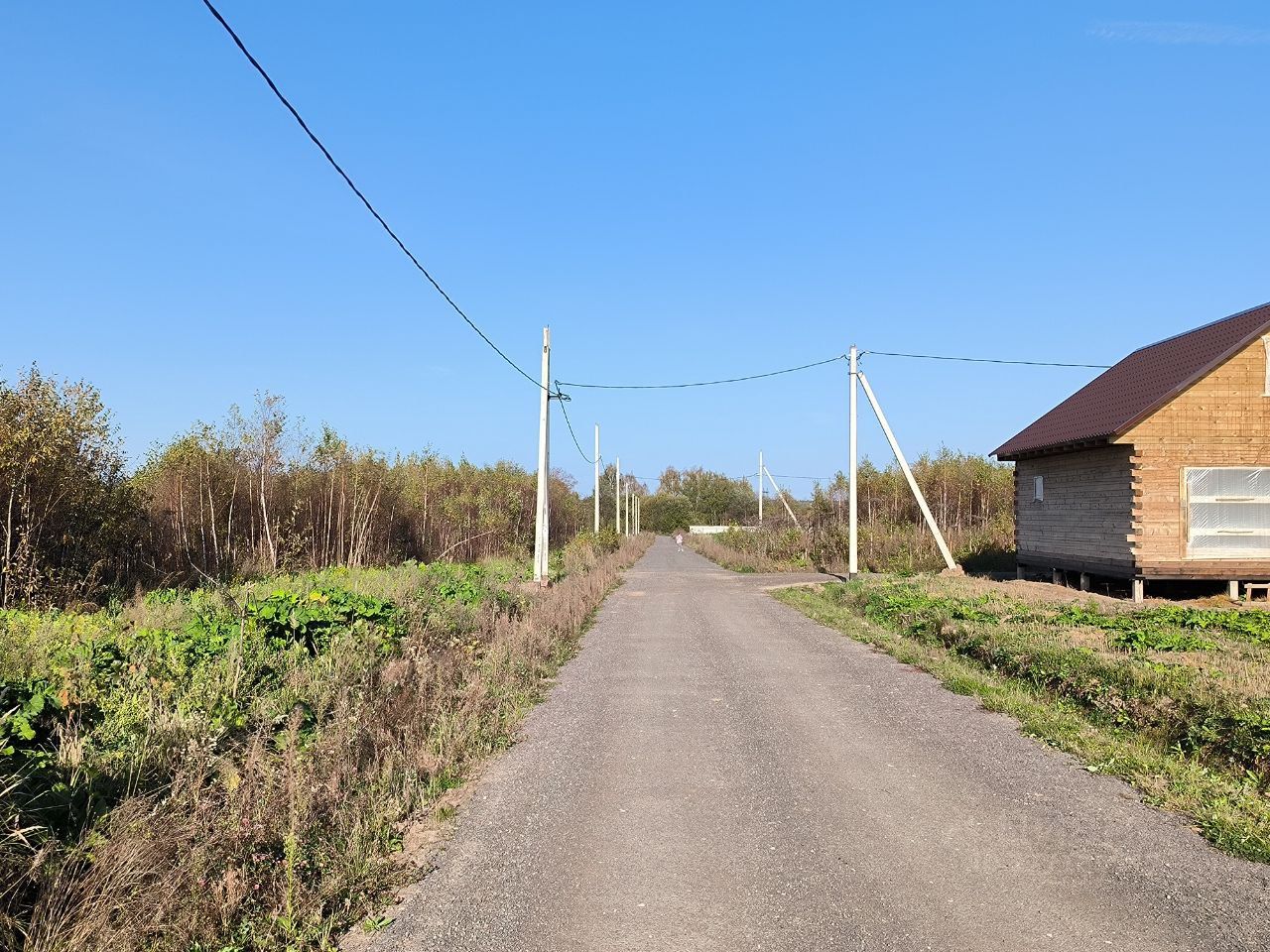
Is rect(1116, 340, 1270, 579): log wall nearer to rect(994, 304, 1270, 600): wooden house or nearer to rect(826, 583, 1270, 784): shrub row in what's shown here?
rect(994, 304, 1270, 600): wooden house

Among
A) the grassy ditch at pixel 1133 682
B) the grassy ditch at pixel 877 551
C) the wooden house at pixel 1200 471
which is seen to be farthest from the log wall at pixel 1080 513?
the grassy ditch at pixel 1133 682

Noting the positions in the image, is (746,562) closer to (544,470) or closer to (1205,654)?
(544,470)

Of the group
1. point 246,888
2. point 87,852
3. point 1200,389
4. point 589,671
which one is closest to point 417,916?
point 246,888

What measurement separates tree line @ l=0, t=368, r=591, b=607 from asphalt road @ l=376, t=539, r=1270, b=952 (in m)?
10.4

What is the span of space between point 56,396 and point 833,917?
48.8 ft

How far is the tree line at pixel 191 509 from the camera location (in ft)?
45.9

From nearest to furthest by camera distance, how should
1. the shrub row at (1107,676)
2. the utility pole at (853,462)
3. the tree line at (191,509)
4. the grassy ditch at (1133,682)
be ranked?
the grassy ditch at (1133,682), the shrub row at (1107,676), the tree line at (191,509), the utility pole at (853,462)

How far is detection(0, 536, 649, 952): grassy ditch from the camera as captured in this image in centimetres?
376

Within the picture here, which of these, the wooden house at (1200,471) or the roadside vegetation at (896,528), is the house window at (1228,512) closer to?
the wooden house at (1200,471)

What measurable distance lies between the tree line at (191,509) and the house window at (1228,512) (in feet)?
67.5

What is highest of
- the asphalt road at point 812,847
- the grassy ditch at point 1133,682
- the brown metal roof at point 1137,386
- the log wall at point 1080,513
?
the brown metal roof at point 1137,386

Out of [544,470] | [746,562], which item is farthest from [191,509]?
[746,562]

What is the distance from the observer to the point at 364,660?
840cm

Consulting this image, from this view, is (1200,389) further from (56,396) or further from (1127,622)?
(56,396)
